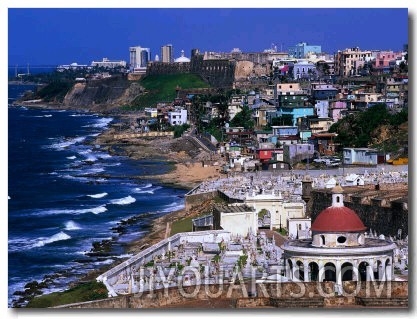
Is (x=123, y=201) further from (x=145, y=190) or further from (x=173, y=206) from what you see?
(x=145, y=190)

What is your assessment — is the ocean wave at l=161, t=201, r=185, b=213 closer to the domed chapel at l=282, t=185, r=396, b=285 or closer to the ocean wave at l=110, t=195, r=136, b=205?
the ocean wave at l=110, t=195, r=136, b=205

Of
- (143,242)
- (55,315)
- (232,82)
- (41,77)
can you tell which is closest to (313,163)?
(143,242)

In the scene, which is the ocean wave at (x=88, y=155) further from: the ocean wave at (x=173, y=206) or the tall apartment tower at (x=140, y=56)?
the tall apartment tower at (x=140, y=56)

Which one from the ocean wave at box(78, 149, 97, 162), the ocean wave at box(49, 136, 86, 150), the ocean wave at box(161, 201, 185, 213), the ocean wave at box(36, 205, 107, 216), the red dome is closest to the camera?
the red dome

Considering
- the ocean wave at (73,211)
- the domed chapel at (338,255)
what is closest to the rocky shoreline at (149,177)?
the ocean wave at (73,211)

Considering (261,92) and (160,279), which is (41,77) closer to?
(261,92)

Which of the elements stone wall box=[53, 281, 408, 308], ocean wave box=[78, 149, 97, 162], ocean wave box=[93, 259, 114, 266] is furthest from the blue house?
stone wall box=[53, 281, 408, 308]
